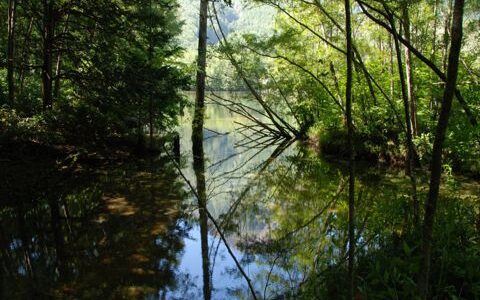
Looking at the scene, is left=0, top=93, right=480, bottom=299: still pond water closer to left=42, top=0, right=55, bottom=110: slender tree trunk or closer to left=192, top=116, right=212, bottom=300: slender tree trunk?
left=192, top=116, right=212, bottom=300: slender tree trunk

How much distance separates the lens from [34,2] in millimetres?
12336

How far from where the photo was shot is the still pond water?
4.61 meters

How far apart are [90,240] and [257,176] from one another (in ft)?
19.2

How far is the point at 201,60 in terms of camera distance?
46.8 feet

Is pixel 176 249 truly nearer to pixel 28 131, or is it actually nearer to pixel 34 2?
pixel 28 131

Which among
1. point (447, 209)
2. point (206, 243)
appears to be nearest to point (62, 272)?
point (206, 243)

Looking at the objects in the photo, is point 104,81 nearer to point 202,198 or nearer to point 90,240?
point 202,198

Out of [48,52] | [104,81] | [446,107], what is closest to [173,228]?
[446,107]

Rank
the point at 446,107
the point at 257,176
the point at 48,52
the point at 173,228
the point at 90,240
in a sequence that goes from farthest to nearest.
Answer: the point at 48,52 → the point at 257,176 → the point at 173,228 → the point at 90,240 → the point at 446,107

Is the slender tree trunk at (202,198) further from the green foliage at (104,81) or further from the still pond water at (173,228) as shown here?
the green foliage at (104,81)

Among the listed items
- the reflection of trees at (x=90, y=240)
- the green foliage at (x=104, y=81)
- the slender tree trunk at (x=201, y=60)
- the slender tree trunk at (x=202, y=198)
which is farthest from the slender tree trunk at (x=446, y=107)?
the slender tree trunk at (x=201, y=60)

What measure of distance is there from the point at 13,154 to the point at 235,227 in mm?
7424

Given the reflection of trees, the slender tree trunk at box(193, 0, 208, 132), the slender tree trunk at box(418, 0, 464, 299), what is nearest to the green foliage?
the slender tree trunk at box(193, 0, 208, 132)

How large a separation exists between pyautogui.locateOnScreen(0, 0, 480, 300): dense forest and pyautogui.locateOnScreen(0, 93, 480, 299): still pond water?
36 millimetres
